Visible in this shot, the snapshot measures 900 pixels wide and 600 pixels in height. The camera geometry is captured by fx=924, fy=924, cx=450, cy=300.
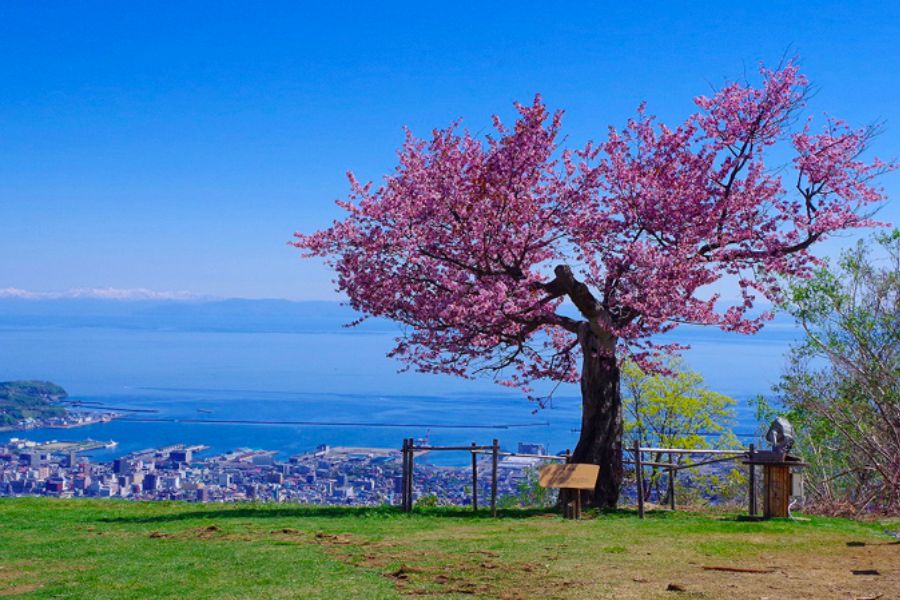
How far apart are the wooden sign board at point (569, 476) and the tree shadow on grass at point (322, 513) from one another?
42.7 inches

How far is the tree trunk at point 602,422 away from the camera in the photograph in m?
19.0

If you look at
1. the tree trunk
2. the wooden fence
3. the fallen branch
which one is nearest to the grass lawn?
the fallen branch

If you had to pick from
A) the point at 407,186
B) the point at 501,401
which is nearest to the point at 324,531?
the point at 407,186

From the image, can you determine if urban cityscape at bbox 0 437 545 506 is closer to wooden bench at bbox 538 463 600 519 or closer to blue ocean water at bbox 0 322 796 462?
blue ocean water at bbox 0 322 796 462

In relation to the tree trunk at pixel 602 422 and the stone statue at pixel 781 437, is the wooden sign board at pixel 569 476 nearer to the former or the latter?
the tree trunk at pixel 602 422

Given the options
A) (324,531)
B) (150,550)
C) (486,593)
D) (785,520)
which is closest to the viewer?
(486,593)

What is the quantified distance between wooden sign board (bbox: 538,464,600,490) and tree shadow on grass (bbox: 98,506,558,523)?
1.09m

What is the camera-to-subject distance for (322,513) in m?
18.6

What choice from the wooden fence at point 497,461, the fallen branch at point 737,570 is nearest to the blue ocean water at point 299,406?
the wooden fence at point 497,461

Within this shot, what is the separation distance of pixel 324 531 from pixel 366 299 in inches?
247

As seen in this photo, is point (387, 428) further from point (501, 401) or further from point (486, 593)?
point (486, 593)

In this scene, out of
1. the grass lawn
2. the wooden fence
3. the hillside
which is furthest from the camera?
the hillside

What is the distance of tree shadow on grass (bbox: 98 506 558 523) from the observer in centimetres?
1777

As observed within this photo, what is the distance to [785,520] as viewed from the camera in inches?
648
